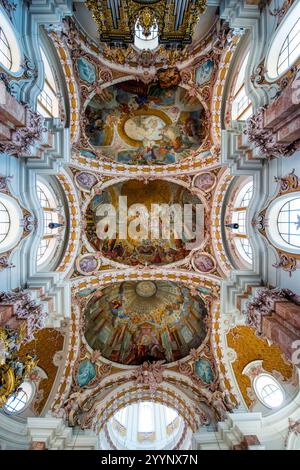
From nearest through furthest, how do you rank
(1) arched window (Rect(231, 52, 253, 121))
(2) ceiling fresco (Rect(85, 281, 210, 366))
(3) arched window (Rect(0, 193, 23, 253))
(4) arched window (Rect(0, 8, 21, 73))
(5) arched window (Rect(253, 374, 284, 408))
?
(4) arched window (Rect(0, 8, 21, 73)) → (3) arched window (Rect(0, 193, 23, 253)) → (1) arched window (Rect(231, 52, 253, 121)) → (5) arched window (Rect(253, 374, 284, 408)) → (2) ceiling fresco (Rect(85, 281, 210, 366))

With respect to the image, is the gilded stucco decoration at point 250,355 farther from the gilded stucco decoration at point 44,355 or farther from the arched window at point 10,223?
the arched window at point 10,223

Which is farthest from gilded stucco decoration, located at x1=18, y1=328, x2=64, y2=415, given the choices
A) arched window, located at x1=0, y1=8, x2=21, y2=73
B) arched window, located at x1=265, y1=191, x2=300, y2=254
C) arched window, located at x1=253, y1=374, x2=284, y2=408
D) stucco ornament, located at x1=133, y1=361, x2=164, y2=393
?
arched window, located at x1=265, y1=191, x2=300, y2=254

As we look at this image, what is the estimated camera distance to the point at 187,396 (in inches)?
584

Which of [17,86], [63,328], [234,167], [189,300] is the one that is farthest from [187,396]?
[17,86]

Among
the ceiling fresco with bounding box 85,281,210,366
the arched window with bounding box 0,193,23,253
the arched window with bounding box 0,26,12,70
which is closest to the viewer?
the arched window with bounding box 0,26,12,70

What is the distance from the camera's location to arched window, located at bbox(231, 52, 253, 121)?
39.4 ft

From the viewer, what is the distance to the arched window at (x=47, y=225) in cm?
1336

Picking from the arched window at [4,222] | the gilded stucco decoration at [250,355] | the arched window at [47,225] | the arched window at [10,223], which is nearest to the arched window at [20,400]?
the arched window at [47,225]

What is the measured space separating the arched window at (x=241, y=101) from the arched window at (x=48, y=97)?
27.3 ft

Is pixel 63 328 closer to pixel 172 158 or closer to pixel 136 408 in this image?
pixel 172 158

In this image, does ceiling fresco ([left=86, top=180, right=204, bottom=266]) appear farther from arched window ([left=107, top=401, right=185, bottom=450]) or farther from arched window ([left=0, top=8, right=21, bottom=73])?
arched window ([left=107, top=401, right=185, bottom=450])

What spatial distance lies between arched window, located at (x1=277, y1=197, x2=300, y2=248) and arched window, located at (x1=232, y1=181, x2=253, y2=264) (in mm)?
2977

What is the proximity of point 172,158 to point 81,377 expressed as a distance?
1291cm

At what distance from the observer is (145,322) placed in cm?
1703
